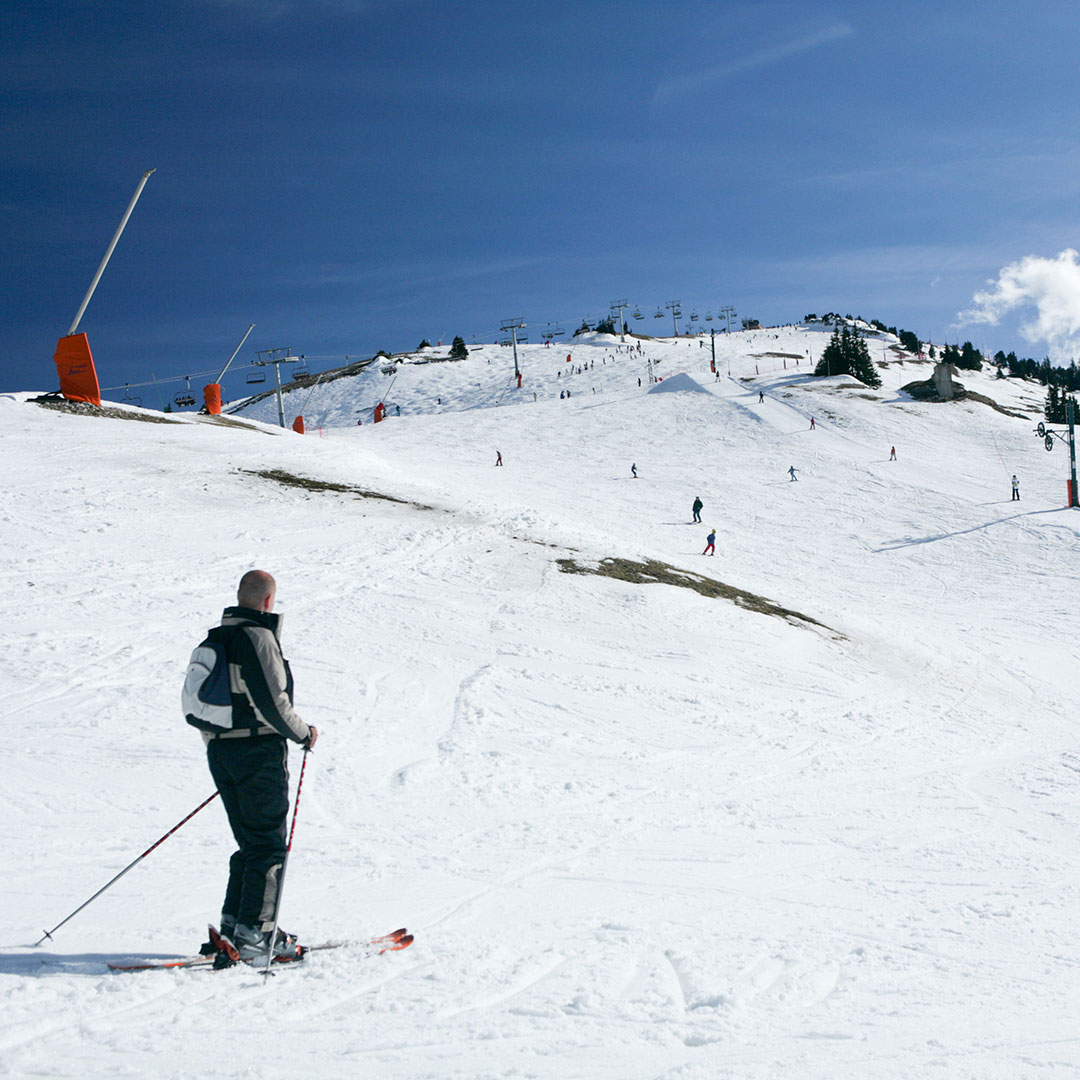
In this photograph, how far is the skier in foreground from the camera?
400cm

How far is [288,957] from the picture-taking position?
4.16 m

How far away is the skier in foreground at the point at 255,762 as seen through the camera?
400cm

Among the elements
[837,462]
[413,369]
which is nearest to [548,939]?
[837,462]

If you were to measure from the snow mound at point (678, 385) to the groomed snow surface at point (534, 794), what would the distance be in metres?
41.9

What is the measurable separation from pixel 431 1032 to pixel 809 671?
536 inches

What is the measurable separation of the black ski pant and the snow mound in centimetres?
6605

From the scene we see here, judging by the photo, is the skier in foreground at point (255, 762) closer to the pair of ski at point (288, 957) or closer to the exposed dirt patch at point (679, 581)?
the pair of ski at point (288, 957)

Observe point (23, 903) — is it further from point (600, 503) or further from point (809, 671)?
point (600, 503)

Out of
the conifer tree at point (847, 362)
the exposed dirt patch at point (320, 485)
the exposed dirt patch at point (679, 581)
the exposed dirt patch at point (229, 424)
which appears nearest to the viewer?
the exposed dirt patch at point (679, 581)

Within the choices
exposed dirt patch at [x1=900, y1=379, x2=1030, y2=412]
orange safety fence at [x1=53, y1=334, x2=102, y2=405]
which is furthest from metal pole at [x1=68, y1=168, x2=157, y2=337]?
exposed dirt patch at [x1=900, y1=379, x2=1030, y2=412]

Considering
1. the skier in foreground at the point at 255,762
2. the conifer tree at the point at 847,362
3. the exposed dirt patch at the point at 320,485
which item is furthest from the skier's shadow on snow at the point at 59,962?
the conifer tree at the point at 847,362

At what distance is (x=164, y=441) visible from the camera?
3022cm

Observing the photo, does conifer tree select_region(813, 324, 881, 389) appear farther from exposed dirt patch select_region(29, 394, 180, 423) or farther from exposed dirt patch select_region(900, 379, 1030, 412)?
exposed dirt patch select_region(29, 394, 180, 423)

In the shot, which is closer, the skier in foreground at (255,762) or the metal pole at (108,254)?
the skier in foreground at (255,762)
